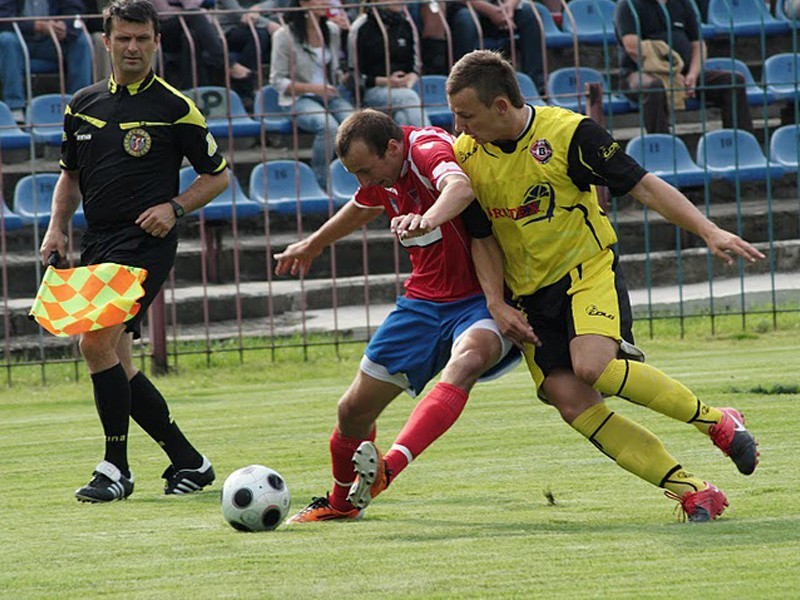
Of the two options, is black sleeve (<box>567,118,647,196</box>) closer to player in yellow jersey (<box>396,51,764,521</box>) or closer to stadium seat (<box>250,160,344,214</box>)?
player in yellow jersey (<box>396,51,764,521</box>)

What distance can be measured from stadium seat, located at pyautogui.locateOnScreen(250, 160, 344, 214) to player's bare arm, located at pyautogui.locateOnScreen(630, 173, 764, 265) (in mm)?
8115

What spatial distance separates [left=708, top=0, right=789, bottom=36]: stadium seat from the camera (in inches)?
703

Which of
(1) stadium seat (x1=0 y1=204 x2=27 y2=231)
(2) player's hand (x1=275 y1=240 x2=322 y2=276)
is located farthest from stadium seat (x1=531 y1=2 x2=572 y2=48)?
(2) player's hand (x1=275 y1=240 x2=322 y2=276)

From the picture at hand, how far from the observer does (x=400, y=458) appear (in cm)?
577

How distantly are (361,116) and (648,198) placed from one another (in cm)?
112

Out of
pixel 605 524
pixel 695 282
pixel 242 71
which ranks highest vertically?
pixel 242 71

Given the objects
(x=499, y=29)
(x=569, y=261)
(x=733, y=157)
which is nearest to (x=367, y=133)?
(x=569, y=261)

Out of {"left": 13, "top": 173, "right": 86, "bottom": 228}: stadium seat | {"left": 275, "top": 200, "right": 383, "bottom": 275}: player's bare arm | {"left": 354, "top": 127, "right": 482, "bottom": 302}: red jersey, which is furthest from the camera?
{"left": 13, "top": 173, "right": 86, "bottom": 228}: stadium seat

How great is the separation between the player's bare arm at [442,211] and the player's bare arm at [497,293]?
293 mm

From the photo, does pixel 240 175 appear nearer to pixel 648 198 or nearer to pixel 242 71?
pixel 242 71

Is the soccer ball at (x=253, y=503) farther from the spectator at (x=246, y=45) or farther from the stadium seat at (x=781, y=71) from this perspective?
the stadium seat at (x=781, y=71)

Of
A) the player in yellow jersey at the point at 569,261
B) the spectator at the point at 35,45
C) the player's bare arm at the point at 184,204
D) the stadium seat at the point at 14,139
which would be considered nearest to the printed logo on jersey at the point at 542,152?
the player in yellow jersey at the point at 569,261

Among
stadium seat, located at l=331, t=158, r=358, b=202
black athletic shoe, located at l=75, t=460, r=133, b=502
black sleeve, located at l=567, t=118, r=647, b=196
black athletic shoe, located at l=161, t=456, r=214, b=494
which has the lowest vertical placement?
black athletic shoe, located at l=161, t=456, r=214, b=494

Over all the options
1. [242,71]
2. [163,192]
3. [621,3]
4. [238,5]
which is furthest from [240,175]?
[163,192]
